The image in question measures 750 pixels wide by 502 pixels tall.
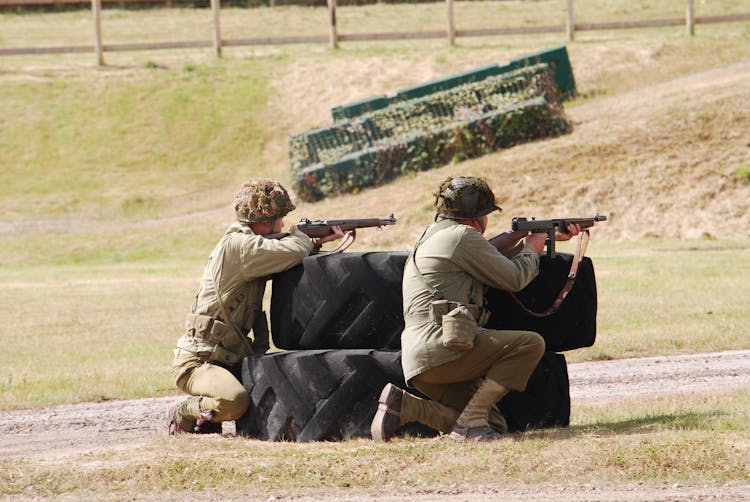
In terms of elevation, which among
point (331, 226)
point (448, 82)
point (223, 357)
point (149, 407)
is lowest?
point (149, 407)

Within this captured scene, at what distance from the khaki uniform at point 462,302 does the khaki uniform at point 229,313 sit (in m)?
0.97

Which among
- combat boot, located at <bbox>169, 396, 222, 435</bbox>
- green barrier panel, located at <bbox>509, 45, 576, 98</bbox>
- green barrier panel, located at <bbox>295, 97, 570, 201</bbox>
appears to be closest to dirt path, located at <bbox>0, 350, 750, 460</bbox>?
combat boot, located at <bbox>169, 396, 222, 435</bbox>

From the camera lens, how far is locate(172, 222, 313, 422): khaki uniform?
7.63 metres

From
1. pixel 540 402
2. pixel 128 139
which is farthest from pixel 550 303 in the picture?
pixel 128 139

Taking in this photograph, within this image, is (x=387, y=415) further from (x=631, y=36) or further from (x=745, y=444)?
(x=631, y=36)

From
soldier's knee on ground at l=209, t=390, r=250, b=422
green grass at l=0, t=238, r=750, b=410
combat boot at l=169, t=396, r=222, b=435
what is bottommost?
green grass at l=0, t=238, r=750, b=410

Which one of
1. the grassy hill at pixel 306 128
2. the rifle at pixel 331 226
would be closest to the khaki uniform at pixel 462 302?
the rifle at pixel 331 226

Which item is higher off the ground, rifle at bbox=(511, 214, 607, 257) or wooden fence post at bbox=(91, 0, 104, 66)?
wooden fence post at bbox=(91, 0, 104, 66)

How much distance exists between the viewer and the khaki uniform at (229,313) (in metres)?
7.63

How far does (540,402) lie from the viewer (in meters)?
7.52

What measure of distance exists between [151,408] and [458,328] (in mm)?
3684

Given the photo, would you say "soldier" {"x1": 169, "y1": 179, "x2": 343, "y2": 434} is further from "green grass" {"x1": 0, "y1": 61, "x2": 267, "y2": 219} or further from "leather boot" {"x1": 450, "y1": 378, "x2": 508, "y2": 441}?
"green grass" {"x1": 0, "y1": 61, "x2": 267, "y2": 219}

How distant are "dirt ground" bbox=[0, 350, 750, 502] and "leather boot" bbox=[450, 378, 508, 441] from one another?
112cm

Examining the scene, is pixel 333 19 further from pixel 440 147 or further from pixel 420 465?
pixel 420 465
